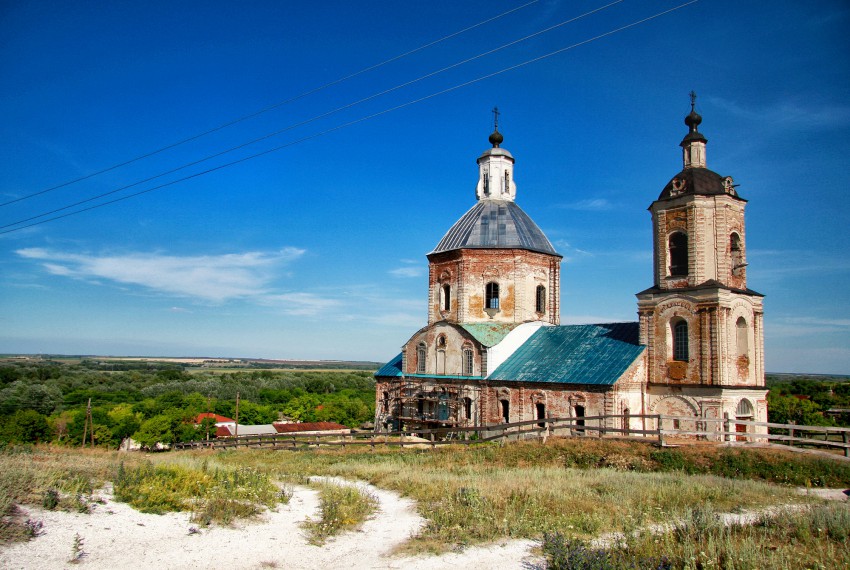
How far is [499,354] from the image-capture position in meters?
30.2

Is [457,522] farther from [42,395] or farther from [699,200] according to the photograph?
[42,395]

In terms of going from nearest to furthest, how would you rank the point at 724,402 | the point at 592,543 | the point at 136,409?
the point at 592,543
the point at 724,402
the point at 136,409

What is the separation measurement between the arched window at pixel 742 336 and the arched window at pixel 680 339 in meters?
2.11

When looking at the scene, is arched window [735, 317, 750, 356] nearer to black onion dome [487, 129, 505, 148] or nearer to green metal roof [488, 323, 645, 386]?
green metal roof [488, 323, 645, 386]

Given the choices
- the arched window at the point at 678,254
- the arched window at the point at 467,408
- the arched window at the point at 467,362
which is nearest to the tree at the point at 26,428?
the arched window at the point at 467,408

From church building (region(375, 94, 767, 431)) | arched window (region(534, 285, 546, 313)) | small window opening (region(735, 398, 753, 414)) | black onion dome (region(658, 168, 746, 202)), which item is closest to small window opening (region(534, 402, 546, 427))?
church building (region(375, 94, 767, 431))

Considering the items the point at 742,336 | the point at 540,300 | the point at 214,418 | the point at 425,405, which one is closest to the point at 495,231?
the point at 540,300

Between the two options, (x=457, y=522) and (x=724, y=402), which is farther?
(x=724, y=402)

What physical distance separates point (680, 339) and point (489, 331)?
9.47 meters

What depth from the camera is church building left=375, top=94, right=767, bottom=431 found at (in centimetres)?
2398

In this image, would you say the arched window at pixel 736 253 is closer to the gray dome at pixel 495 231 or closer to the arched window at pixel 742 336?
the arched window at pixel 742 336

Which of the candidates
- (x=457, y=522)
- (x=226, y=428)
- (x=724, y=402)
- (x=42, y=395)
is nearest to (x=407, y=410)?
(x=724, y=402)

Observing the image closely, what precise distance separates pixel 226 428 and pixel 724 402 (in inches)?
1912

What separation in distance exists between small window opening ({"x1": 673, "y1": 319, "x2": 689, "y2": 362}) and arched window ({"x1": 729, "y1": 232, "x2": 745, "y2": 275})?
301 cm
